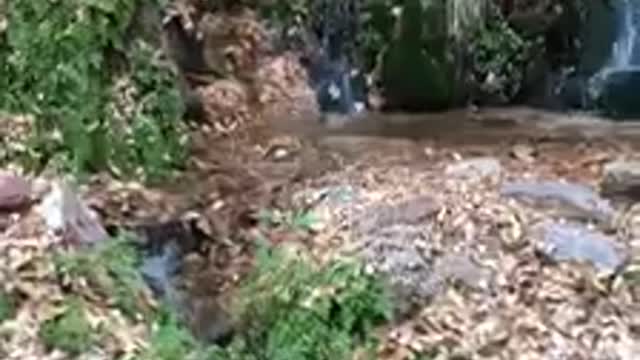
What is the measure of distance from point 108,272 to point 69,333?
52 cm

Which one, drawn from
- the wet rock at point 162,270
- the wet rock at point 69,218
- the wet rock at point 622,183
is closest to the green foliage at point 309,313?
the wet rock at point 162,270

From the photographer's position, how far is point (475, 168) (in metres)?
7.29

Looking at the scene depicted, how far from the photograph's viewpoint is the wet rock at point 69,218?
5.82 metres

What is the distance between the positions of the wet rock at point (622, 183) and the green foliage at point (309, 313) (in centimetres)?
157

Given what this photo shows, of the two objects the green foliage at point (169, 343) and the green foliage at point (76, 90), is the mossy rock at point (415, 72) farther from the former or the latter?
the green foliage at point (169, 343)

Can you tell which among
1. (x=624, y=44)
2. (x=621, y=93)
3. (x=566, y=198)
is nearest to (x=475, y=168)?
(x=566, y=198)

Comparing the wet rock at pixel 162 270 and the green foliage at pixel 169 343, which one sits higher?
the wet rock at pixel 162 270

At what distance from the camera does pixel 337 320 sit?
5.74 meters

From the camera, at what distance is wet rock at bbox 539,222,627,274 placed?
19.9 ft

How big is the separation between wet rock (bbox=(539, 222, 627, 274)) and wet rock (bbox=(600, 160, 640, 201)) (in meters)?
0.55

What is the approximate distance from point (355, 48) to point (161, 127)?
118 inches

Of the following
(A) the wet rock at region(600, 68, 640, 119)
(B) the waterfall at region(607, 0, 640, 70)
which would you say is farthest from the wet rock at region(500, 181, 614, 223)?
(B) the waterfall at region(607, 0, 640, 70)

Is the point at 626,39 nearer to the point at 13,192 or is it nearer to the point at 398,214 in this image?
the point at 398,214

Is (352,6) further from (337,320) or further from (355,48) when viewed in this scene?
(337,320)
